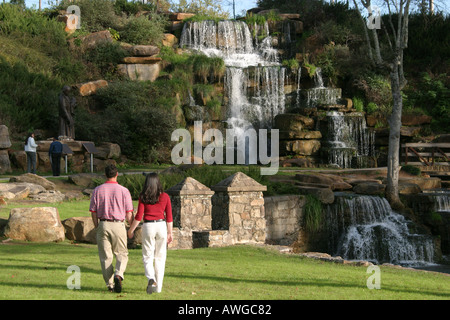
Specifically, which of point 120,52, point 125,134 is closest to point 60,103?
point 125,134

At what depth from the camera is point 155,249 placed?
6922 millimetres

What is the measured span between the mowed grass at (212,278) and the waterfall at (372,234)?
6.45 m

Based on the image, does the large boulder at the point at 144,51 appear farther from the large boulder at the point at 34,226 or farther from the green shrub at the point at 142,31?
the large boulder at the point at 34,226

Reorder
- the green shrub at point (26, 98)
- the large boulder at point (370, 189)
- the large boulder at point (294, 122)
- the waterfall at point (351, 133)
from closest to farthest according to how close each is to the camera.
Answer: the large boulder at point (370, 189) < the green shrub at point (26, 98) < the large boulder at point (294, 122) < the waterfall at point (351, 133)

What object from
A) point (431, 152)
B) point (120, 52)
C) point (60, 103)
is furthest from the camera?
point (120, 52)

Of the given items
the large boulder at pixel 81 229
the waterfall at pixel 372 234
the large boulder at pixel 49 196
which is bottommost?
the waterfall at pixel 372 234

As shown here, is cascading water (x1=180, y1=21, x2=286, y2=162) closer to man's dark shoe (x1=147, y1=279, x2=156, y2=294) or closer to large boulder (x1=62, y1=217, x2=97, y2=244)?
large boulder (x1=62, y1=217, x2=97, y2=244)

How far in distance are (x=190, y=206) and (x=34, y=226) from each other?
10.1 feet

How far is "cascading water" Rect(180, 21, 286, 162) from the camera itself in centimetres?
3159

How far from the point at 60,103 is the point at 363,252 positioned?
543 inches

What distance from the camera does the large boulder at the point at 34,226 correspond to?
11.1 meters

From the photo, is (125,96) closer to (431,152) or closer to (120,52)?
(120,52)

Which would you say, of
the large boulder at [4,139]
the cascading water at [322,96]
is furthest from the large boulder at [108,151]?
the cascading water at [322,96]

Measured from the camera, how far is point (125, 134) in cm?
2686
